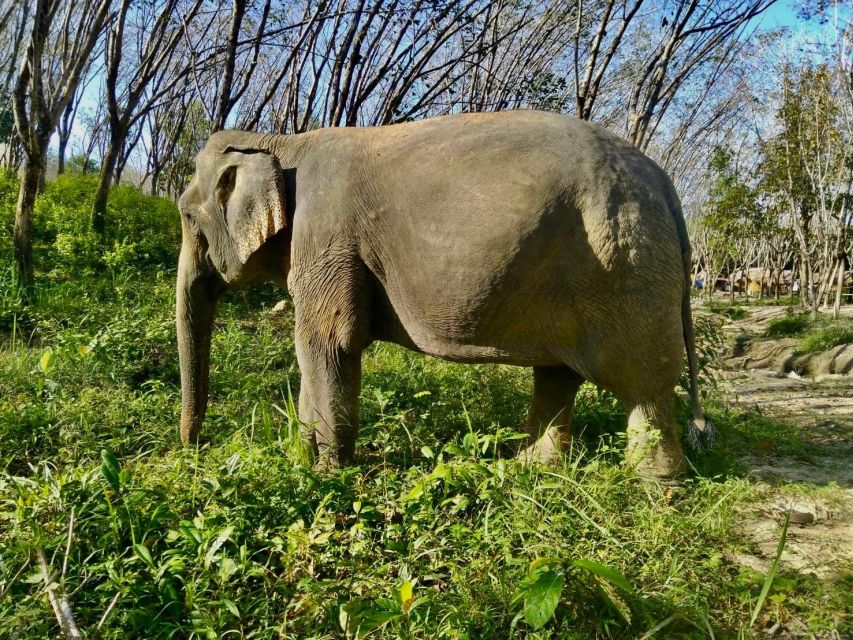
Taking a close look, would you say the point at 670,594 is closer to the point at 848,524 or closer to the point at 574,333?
the point at 574,333

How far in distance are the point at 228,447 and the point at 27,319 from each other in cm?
415

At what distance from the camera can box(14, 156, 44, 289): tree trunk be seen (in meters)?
6.48

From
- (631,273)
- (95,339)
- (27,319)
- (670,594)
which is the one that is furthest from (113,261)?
(670,594)

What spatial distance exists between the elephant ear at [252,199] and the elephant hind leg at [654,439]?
6.73 feet

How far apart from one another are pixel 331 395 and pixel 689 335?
1.88 m

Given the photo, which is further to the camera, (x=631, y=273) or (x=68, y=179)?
(x=68, y=179)

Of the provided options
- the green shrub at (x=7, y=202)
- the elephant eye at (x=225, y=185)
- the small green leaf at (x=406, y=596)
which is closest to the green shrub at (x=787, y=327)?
the elephant eye at (x=225, y=185)

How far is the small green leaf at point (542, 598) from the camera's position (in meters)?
1.89

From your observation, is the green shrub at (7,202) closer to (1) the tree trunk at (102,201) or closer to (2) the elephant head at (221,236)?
(1) the tree trunk at (102,201)

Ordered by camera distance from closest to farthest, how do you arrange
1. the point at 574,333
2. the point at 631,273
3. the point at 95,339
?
the point at 631,273, the point at 574,333, the point at 95,339


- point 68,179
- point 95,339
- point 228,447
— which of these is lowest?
point 228,447

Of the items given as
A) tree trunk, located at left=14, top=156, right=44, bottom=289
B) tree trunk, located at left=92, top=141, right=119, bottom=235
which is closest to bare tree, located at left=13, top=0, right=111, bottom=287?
tree trunk, located at left=14, top=156, right=44, bottom=289

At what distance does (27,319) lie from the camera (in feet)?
20.5

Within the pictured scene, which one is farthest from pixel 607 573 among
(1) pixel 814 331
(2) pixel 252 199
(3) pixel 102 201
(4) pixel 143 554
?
(1) pixel 814 331
